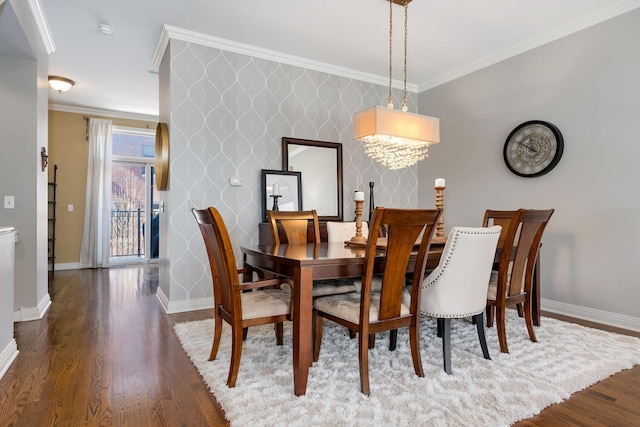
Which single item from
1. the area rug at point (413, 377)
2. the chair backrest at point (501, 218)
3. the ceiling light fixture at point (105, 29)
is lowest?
the area rug at point (413, 377)

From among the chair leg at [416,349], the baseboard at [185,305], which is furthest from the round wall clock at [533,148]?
the baseboard at [185,305]

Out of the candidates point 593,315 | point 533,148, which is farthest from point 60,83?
point 593,315

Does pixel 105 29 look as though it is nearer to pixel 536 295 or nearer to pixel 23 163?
pixel 23 163

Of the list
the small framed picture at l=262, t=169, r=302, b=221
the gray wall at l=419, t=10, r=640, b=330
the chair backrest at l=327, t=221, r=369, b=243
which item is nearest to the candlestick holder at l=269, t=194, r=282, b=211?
the small framed picture at l=262, t=169, r=302, b=221

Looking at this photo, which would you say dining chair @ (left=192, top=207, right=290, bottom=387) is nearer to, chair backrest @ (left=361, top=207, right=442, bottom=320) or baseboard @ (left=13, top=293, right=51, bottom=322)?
chair backrest @ (left=361, top=207, right=442, bottom=320)

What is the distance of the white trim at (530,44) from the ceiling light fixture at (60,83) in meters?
4.67

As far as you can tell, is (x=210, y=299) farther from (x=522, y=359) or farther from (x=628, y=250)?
(x=628, y=250)

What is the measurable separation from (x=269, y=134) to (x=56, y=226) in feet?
14.5


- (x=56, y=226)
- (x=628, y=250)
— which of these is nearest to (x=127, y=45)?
(x=56, y=226)

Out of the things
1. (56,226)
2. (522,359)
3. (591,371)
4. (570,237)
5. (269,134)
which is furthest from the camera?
→ (56,226)

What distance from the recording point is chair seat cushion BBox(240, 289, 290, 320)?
1.98m

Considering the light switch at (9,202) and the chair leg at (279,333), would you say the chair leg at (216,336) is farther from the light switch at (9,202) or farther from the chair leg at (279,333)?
the light switch at (9,202)

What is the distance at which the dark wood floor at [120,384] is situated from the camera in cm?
166

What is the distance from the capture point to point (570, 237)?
3.43 metres
